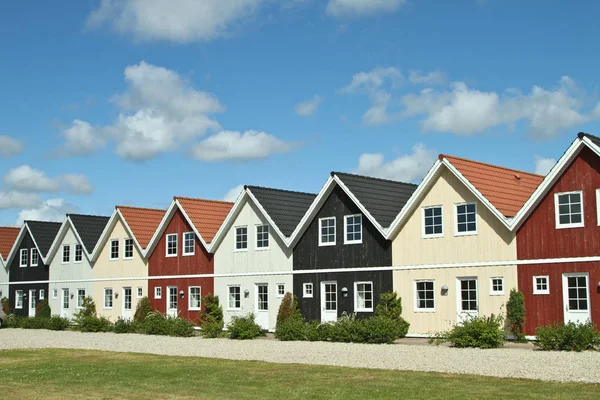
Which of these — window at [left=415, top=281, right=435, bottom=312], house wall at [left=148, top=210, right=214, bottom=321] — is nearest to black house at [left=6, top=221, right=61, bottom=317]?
house wall at [left=148, top=210, right=214, bottom=321]

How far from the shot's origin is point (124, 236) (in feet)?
141

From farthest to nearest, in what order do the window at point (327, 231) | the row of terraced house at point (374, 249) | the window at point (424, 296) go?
the window at point (327, 231)
the window at point (424, 296)
the row of terraced house at point (374, 249)

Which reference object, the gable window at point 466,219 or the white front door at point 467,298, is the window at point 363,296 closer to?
the white front door at point 467,298

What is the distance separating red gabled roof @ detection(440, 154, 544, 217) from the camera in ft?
89.1

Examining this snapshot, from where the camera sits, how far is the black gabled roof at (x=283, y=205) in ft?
113

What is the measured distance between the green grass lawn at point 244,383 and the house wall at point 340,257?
36.1ft

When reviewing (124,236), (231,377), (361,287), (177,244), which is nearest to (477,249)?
(361,287)

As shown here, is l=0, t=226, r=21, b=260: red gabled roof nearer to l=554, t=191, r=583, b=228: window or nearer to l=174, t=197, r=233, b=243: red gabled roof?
l=174, t=197, r=233, b=243: red gabled roof

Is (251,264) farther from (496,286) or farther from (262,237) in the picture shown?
(496,286)

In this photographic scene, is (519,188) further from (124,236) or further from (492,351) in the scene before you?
(124,236)

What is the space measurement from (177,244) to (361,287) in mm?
12057

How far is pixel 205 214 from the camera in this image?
39281 millimetres

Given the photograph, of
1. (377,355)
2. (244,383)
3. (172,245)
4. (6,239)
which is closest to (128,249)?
(172,245)

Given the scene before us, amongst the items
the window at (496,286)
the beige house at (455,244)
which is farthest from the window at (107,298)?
the window at (496,286)
